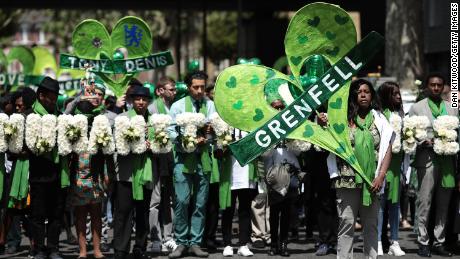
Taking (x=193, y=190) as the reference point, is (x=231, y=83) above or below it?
above

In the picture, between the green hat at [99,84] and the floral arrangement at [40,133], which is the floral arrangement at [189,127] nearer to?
the green hat at [99,84]

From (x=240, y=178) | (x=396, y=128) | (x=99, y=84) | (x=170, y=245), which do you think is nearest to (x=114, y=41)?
(x=99, y=84)

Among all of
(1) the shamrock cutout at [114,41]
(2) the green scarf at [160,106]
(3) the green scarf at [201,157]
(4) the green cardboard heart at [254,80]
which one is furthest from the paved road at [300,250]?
(4) the green cardboard heart at [254,80]

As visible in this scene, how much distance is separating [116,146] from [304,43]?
2.90m

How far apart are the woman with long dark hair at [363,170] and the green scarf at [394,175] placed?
2.30 meters

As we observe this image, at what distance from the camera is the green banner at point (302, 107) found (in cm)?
921

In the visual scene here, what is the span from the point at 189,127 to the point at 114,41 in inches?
120

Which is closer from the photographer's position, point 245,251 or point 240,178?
point 245,251

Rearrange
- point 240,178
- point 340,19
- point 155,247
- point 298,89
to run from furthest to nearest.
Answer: point 155,247 < point 240,178 < point 298,89 < point 340,19

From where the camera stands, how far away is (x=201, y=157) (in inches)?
484

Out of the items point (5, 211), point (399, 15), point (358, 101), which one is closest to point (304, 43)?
point (358, 101)

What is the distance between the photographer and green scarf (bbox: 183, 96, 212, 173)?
40.0 feet

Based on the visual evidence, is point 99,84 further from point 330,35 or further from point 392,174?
point 330,35

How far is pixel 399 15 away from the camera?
69.6 ft
